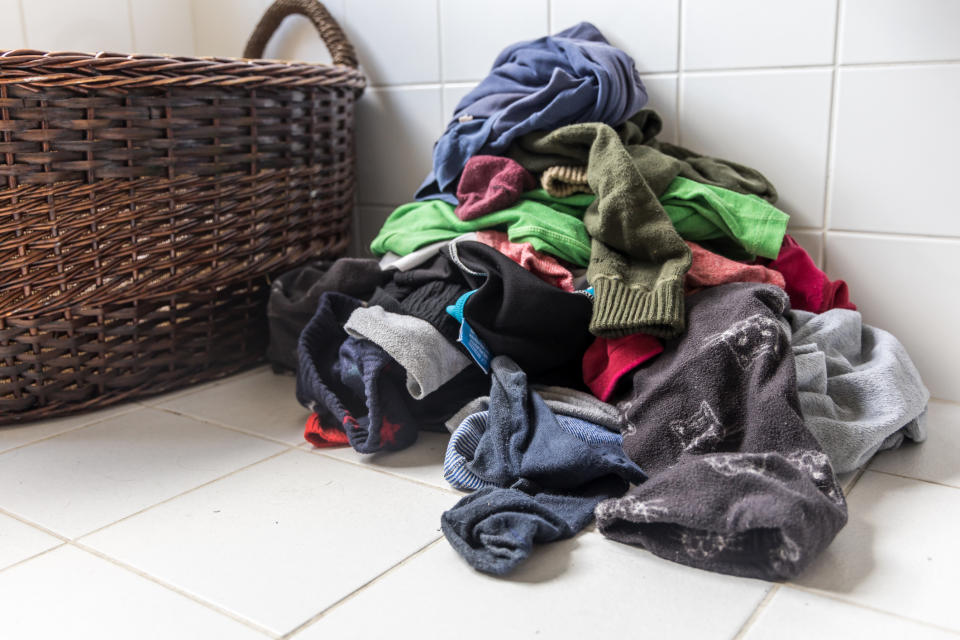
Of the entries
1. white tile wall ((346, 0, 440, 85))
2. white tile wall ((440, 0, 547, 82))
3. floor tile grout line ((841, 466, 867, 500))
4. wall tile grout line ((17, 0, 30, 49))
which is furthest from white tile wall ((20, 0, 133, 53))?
floor tile grout line ((841, 466, 867, 500))

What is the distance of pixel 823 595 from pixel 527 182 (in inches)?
22.0

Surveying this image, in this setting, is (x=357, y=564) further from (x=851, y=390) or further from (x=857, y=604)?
(x=851, y=390)

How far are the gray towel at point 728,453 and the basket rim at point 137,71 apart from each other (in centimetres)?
59

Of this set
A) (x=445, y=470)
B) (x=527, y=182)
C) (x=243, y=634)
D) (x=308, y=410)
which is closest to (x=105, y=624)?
(x=243, y=634)

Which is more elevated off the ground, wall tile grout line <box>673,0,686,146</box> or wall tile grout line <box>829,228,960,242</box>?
wall tile grout line <box>673,0,686,146</box>

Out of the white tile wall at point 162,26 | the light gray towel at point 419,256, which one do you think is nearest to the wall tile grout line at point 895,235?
the light gray towel at point 419,256

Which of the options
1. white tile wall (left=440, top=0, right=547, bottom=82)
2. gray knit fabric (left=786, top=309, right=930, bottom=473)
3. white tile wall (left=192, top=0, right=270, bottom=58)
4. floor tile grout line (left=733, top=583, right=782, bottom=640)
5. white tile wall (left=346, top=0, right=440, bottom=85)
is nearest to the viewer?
floor tile grout line (left=733, top=583, right=782, bottom=640)

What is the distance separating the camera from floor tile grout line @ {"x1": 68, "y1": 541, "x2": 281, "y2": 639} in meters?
0.59

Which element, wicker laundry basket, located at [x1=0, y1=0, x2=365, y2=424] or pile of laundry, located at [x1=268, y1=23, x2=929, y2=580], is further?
wicker laundry basket, located at [x1=0, y1=0, x2=365, y2=424]

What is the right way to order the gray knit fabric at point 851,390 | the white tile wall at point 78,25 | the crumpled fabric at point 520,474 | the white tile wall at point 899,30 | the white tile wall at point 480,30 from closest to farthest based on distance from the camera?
1. the crumpled fabric at point 520,474
2. the gray knit fabric at point 851,390
3. the white tile wall at point 899,30
4. the white tile wall at point 480,30
5. the white tile wall at point 78,25

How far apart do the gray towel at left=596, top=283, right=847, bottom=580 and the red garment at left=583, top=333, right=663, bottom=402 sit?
0.04 ft

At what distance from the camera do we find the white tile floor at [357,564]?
1.92 feet

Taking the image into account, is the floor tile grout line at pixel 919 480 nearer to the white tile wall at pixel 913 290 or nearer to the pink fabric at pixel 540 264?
the white tile wall at pixel 913 290

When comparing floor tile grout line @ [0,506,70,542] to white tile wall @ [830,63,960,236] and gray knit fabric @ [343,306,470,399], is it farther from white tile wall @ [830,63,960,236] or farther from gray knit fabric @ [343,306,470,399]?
white tile wall @ [830,63,960,236]
